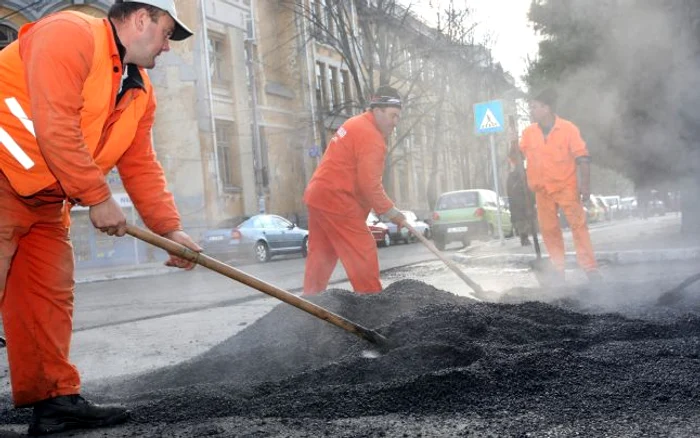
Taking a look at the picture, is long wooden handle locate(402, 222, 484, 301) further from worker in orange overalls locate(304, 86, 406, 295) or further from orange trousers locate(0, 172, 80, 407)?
orange trousers locate(0, 172, 80, 407)

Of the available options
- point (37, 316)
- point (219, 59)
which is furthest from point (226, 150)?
point (37, 316)

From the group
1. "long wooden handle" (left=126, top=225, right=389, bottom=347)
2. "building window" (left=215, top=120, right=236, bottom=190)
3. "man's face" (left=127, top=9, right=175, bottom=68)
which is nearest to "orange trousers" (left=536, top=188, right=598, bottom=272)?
"long wooden handle" (left=126, top=225, right=389, bottom=347)

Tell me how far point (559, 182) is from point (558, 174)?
3.0 inches

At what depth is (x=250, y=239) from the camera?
17.9m

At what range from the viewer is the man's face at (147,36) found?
3.19 m

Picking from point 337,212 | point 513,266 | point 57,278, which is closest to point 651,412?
point 57,278

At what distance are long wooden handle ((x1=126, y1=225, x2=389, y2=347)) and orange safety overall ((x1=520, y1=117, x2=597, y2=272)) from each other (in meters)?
3.95

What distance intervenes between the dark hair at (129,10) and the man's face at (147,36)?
12mm

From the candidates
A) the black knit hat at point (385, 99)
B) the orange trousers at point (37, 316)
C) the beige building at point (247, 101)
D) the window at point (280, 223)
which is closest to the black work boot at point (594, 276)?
the black knit hat at point (385, 99)

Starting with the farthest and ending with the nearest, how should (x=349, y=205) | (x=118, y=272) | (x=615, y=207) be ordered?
(x=615, y=207) → (x=118, y=272) → (x=349, y=205)

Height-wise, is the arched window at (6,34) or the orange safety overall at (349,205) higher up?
the arched window at (6,34)

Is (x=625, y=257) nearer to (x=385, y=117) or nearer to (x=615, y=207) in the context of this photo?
(x=385, y=117)

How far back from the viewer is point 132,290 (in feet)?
38.6

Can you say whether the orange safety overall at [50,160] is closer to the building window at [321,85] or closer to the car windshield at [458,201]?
the car windshield at [458,201]
